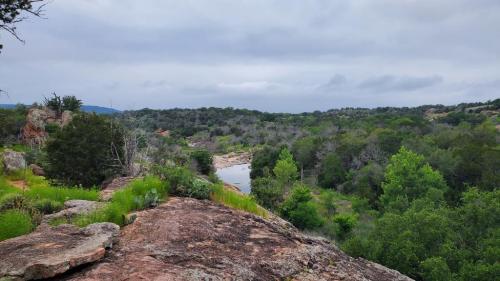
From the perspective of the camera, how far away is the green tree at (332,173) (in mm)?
51781

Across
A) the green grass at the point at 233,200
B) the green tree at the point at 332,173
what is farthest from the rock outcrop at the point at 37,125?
the green grass at the point at 233,200

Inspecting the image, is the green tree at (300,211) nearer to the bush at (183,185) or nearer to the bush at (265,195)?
the bush at (265,195)

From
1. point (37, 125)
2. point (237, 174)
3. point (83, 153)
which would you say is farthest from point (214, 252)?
point (237, 174)

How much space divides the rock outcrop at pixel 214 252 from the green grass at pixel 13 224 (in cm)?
138

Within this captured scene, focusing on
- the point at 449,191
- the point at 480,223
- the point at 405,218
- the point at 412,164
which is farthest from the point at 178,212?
the point at 449,191

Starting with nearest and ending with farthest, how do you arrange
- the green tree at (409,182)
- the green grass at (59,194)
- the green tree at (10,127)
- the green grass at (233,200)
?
the green grass at (59,194)
the green grass at (233,200)
the green tree at (409,182)
the green tree at (10,127)

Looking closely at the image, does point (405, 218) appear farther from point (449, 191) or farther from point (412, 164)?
point (449, 191)

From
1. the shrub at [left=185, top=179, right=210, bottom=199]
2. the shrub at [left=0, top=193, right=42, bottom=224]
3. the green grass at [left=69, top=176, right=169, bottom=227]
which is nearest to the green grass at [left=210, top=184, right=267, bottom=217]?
the shrub at [left=185, top=179, right=210, bottom=199]

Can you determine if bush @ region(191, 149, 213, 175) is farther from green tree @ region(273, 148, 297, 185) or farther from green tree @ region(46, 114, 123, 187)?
Result: green tree @ region(46, 114, 123, 187)

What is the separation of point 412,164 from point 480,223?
13.7 metres

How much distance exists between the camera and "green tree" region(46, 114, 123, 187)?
19578 mm

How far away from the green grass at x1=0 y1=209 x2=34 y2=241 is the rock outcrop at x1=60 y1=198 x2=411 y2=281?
138 cm

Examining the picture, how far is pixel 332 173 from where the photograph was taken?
5197cm

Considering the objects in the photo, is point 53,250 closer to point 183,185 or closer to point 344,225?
point 183,185
